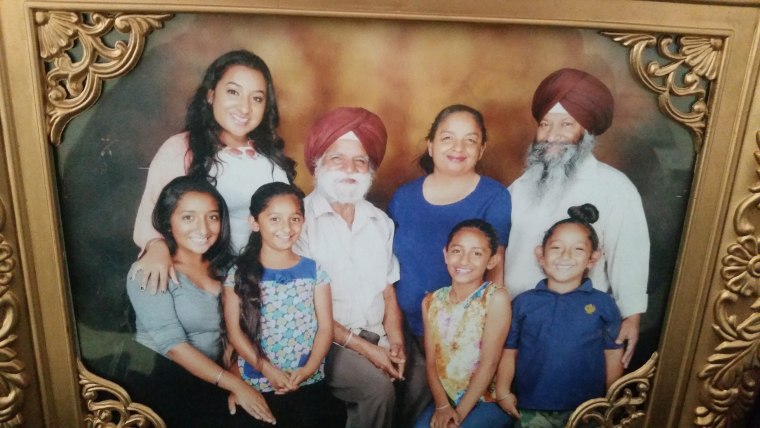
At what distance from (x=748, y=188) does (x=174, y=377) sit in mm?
1192

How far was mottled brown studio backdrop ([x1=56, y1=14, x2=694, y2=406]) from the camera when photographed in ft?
3.32

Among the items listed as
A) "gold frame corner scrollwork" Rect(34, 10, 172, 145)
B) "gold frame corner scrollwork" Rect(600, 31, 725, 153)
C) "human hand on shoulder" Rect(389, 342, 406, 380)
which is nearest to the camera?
"gold frame corner scrollwork" Rect(34, 10, 172, 145)

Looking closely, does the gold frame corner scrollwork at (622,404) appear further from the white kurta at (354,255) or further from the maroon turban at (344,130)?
the maroon turban at (344,130)

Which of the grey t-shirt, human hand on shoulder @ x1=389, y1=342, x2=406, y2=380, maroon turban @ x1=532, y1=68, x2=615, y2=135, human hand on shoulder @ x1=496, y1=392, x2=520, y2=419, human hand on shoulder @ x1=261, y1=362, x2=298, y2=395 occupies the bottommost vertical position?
human hand on shoulder @ x1=496, y1=392, x2=520, y2=419

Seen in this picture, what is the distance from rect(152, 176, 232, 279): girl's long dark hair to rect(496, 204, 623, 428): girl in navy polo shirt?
1.91 feet

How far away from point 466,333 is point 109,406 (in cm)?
72

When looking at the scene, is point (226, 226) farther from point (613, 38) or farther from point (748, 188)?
point (748, 188)

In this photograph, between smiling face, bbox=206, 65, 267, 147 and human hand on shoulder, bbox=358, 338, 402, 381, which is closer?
smiling face, bbox=206, 65, 267, 147

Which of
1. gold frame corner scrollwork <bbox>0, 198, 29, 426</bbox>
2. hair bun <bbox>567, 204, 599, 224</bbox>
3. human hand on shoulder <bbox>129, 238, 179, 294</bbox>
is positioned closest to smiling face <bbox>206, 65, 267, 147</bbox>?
human hand on shoulder <bbox>129, 238, 179, 294</bbox>

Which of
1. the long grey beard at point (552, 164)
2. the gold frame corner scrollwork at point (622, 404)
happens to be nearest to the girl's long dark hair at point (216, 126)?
the long grey beard at point (552, 164)

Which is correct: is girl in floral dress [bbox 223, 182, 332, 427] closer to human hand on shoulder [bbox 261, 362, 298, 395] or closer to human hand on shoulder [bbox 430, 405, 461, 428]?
human hand on shoulder [bbox 261, 362, 298, 395]

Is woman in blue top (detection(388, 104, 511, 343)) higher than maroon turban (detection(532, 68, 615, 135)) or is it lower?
lower

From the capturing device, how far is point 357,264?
3.69ft

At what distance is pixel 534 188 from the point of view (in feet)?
3.69
